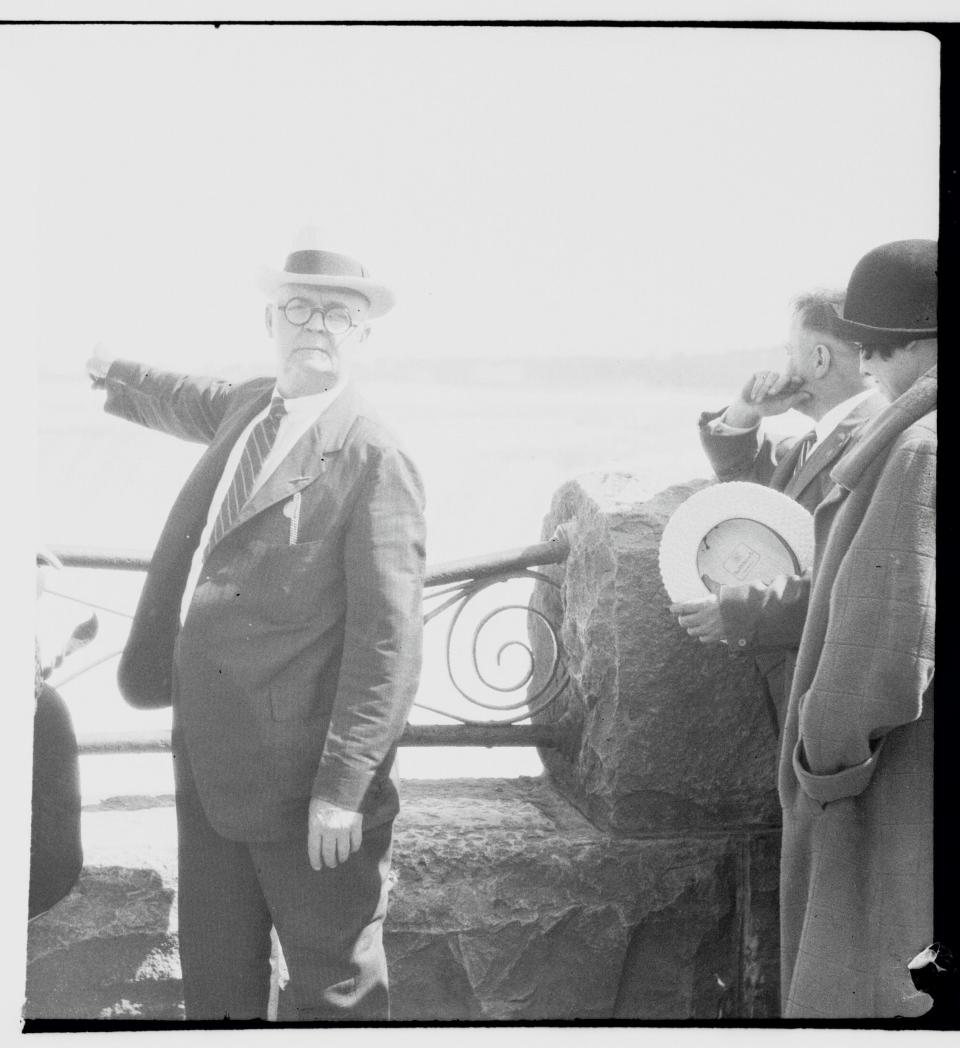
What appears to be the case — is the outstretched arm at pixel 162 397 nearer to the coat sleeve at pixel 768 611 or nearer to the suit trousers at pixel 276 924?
the suit trousers at pixel 276 924

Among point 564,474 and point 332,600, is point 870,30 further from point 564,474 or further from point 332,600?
point 332,600

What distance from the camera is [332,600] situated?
3248 mm

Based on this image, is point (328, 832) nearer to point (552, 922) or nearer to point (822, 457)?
point (552, 922)

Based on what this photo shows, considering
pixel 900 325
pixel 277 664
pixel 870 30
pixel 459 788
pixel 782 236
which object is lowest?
pixel 459 788

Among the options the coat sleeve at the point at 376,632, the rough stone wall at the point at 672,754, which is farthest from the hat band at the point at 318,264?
the rough stone wall at the point at 672,754

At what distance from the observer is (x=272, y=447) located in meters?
3.33

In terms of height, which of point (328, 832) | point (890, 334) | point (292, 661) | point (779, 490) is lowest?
point (328, 832)

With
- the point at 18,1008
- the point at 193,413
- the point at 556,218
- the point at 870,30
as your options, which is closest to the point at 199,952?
the point at 18,1008

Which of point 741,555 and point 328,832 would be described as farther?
point 741,555

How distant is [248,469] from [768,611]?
1269 millimetres

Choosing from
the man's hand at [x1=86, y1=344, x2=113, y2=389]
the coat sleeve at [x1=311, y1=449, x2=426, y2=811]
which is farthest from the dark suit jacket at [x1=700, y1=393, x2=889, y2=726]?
the man's hand at [x1=86, y1=344, x2=113, y2=389]

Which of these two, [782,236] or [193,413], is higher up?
[782,236]

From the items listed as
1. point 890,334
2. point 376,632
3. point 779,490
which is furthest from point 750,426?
point 376,632

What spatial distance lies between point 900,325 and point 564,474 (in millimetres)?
873
